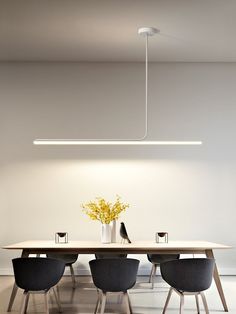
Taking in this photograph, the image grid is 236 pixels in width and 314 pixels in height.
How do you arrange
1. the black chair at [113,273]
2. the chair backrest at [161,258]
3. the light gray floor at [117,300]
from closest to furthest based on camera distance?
the black chair at [113,273] < the light gray floor at [117,300] < the chair backrest at [161,258]

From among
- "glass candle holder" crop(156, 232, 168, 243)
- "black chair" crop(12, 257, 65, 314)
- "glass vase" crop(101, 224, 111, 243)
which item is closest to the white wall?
"glass candle holder" crop(156, 232, 168, 243)

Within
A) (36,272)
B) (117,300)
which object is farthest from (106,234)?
(36,272)

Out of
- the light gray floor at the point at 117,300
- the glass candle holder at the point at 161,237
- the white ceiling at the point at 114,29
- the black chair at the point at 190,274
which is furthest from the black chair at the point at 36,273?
the white ceiling at the point at 114,29

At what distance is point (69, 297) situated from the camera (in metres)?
5.43

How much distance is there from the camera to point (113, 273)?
418cm

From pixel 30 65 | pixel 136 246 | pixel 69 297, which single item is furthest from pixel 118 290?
pixel 30 65

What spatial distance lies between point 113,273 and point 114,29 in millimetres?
3074

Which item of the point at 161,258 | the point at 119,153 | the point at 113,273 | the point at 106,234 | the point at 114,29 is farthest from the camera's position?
the point at 119,153

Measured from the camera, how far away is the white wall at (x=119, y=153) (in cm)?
718

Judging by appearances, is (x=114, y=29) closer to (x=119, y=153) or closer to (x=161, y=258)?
(x=119, y=153)

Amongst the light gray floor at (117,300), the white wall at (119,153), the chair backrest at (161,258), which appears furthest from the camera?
the white wall at (119,153)

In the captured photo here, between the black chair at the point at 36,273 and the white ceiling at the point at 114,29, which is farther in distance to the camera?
the white ceiling at the point at 114,29

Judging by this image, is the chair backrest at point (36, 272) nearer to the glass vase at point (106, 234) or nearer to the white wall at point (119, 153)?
the glass vase at point (106, 234)

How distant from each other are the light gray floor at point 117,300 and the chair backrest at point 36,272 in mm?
654
